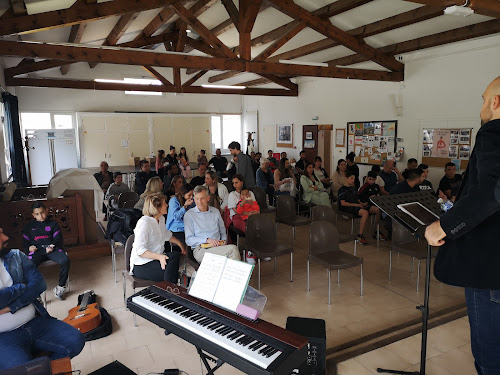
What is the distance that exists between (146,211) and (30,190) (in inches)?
142

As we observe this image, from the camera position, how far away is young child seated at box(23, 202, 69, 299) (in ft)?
14.0

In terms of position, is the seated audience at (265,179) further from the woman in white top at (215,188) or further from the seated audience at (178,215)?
the seated audience at (178,215)

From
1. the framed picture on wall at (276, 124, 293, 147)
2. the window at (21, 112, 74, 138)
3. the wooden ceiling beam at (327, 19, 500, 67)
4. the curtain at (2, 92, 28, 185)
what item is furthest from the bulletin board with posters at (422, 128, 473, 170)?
the window at (21, 112, 74, 138)

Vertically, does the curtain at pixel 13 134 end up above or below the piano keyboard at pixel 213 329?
above

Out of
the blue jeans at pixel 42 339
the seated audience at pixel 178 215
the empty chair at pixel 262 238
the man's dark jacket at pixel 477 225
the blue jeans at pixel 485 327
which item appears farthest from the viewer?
the seated audience at pixel 178 215

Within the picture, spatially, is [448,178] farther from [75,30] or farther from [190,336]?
[75,30]

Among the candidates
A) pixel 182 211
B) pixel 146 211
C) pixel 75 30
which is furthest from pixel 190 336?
pixel 75 30

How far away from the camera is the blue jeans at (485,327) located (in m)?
1.66

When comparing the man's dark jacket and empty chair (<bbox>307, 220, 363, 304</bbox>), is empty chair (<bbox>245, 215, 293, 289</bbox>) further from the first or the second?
the man's dark jacket

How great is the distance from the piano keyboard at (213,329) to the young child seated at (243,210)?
2787 millimetres

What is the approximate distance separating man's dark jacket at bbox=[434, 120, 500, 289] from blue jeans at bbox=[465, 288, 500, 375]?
0.10m

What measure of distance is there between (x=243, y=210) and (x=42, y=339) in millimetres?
3052

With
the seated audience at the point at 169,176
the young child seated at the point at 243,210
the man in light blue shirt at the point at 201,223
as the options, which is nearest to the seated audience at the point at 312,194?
the young child seated at the point at 243,210

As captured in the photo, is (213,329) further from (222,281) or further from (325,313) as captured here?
(325,313)
